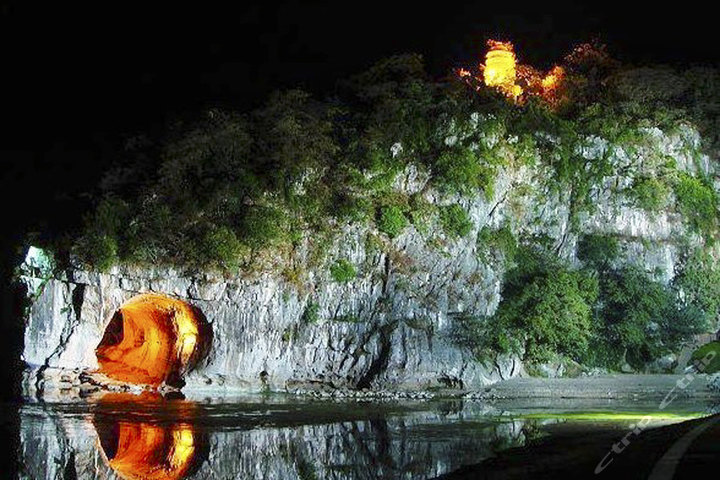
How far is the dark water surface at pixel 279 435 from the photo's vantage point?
10.1 m

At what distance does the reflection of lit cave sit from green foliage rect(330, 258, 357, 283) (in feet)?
43.4

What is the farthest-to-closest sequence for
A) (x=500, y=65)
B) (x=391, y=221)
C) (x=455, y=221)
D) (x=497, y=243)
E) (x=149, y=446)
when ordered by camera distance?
(x=500, y=65) → (x=497, y=243) → (x=455, y=221) → (x=391, y=221) → (x=149, y=446)

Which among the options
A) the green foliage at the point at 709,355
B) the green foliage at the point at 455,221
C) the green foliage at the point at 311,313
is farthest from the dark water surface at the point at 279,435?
the green foliage at the point at 455,221

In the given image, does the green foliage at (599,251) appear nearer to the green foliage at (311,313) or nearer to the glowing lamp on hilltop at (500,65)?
the glowing lamp on hilltop at (500,65)

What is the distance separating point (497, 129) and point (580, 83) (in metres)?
12.3

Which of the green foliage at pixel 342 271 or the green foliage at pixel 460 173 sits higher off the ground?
the green foliage at pixel 460 173

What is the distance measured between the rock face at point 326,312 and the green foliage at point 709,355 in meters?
9.06

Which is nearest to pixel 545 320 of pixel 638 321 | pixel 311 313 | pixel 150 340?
pixel 638 321

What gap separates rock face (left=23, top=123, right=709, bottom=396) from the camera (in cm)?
2627

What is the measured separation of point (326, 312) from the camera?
29.4m

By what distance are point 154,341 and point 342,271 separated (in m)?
10.7

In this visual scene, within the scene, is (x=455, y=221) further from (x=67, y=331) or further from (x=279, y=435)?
(x=279, y=435)

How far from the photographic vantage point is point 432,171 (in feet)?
106

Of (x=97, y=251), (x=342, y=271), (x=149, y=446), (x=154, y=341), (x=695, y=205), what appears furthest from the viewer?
(x=695, y=205)
